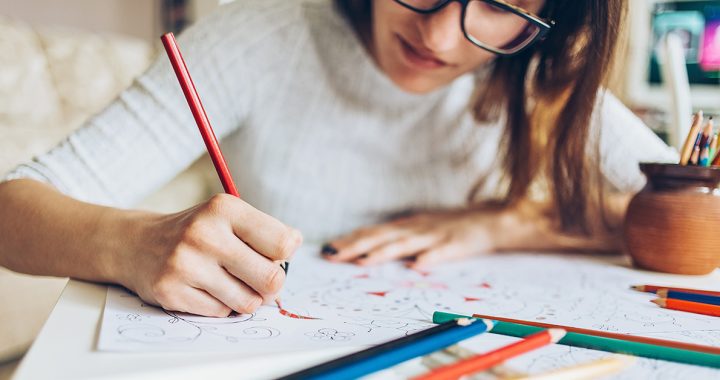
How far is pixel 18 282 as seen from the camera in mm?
918

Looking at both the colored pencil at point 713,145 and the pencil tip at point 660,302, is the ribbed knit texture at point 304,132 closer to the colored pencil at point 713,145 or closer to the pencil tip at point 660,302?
the colored pencil at point 713,145

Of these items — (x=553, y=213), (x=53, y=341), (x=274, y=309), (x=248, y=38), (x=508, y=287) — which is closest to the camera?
(x=53, y=341)

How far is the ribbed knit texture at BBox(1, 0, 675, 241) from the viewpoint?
0.62 m

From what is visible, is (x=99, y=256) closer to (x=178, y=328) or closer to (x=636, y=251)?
(x=178, y=328)

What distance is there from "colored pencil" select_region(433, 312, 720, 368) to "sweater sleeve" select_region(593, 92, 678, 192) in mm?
502

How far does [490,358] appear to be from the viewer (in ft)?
1.02

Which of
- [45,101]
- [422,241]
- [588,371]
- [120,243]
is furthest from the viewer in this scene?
[45,101]

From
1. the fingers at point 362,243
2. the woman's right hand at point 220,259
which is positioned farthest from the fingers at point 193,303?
the fingers at point 362,243

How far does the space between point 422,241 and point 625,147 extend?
36cm

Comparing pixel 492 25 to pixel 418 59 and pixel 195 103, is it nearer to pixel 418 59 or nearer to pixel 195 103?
pixel 418 59

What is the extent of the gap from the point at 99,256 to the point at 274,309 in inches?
5.7

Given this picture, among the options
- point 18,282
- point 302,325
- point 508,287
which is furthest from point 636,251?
point 18,282

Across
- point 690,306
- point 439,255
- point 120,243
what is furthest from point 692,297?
point 120,243

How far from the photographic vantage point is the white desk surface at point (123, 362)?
297 mm
